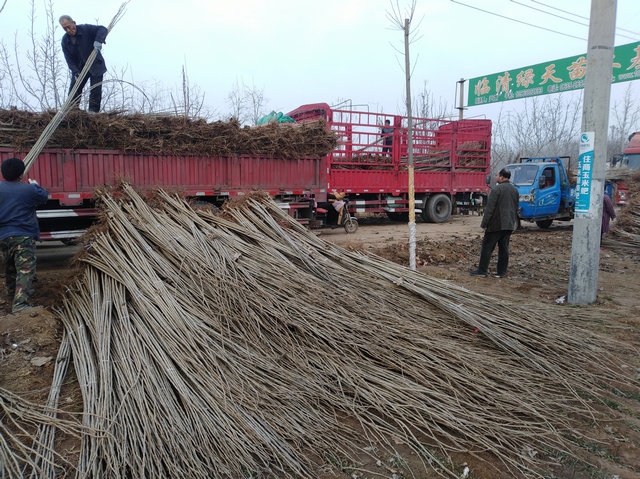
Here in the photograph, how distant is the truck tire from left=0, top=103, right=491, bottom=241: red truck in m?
0.03

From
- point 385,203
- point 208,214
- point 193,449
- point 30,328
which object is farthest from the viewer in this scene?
point 385,203

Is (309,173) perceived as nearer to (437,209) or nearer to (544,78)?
(437,209)

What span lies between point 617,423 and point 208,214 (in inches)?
158

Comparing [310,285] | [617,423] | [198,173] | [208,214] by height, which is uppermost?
[198,173]

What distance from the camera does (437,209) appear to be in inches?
559

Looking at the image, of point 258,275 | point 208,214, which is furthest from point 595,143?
point 208,214

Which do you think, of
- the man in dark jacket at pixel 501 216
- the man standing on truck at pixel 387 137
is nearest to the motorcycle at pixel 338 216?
the man standing on truck at pixel 387 137

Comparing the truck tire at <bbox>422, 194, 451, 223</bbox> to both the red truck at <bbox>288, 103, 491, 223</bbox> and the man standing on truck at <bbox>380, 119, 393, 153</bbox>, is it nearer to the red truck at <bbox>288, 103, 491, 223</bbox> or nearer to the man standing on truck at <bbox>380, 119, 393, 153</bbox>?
the red truck at <bbox>288, 103, 491, 223</bbox>

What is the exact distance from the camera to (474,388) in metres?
2.98

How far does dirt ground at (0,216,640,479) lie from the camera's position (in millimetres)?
2584

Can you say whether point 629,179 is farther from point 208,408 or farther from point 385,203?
point 208,408

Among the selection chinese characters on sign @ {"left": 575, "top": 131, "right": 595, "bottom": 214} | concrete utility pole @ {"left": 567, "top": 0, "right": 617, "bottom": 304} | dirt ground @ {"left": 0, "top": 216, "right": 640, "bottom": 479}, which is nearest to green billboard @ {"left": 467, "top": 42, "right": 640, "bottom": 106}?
dirt ground @ {"left": 0, "top": 216, "right": 640, "bottom": 479}

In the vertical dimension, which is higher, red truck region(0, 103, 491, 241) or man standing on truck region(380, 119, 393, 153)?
man standing on truck region(380, 119, 393, 153)

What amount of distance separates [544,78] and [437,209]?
26.2 feet
